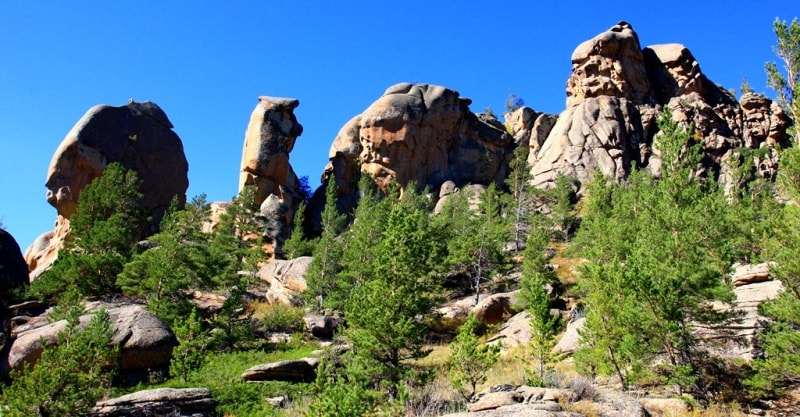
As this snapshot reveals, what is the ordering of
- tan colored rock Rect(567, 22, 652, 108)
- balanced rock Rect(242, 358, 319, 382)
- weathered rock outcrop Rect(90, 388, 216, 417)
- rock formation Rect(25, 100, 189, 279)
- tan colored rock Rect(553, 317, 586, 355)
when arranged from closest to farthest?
weathered rock outcrop Rect(90, 388, 216, 417)
balanced rock Rect(242, 358, 319, 382)
tan colored rock Rect(553, 317, 586, 355)
rock formation Rect(25, 100, 189, 279)
tan colored rock Rect(567, 22, 652, 108)

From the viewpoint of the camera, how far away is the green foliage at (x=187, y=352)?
2155 cm

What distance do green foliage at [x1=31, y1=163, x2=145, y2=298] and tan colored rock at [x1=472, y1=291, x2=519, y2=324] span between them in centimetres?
2122

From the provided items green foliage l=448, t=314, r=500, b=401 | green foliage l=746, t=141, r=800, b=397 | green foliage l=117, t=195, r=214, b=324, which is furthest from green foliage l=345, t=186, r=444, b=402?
green foliage l=746, t=141, r=800, b=397

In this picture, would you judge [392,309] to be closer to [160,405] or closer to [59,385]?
[160,405]

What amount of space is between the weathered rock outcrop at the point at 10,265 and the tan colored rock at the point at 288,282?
1525 cm

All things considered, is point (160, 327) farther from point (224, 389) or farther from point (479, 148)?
point (479, 148)

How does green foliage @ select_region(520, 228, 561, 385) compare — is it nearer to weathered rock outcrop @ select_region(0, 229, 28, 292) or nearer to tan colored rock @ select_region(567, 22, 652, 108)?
weathered rock outcrop @ select_region(0, 229, 28, 292)

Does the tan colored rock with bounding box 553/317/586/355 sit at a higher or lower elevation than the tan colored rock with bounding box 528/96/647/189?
lower

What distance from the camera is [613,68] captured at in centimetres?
6656

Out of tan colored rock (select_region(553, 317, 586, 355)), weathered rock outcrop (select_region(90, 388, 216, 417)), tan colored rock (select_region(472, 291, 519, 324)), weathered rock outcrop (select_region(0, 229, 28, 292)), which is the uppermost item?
weathered rock outcrop (select_region(0, 229, 28, 292))

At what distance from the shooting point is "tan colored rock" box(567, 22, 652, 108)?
66.1 metres

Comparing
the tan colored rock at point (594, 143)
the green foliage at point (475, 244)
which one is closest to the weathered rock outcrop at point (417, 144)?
the tan colored rock at point (594, 143)

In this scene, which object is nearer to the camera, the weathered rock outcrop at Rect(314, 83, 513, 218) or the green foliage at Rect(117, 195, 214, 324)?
the green foliage at Rect(117, 195, 214, 324)

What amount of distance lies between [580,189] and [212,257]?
132 ft
